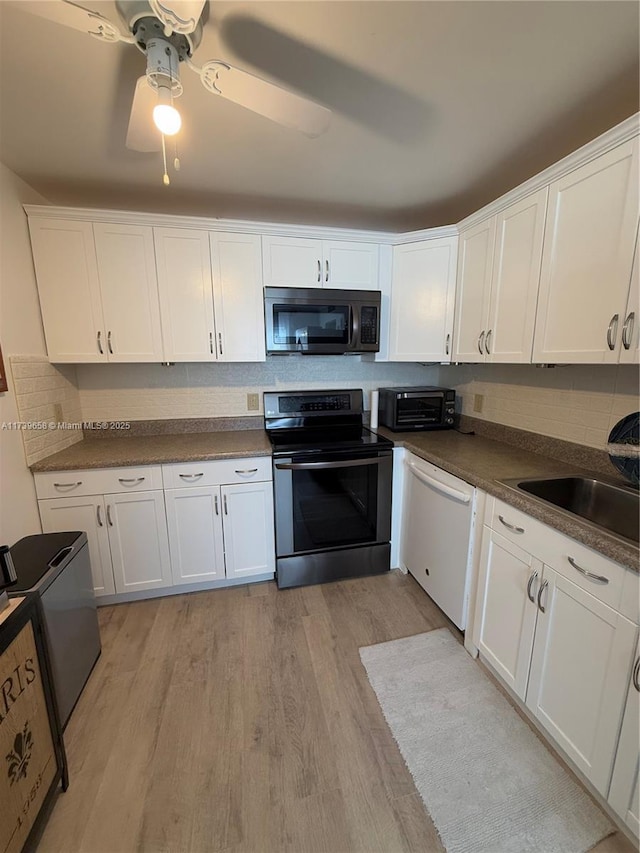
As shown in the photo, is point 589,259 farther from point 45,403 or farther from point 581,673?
point 45,403

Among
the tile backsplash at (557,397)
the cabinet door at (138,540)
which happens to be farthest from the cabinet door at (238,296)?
the tile backsplash at (557,397)

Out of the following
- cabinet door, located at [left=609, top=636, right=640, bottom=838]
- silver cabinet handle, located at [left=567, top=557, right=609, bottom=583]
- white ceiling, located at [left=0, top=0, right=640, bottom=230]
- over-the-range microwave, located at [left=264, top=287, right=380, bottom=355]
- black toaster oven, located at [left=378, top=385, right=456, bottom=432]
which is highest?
white ceiling, located at [left=0, top=0, right=640, bottom=230]

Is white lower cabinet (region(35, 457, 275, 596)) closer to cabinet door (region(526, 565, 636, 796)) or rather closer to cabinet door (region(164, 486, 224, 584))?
cabinet door (region(164, 486, 224, 584))

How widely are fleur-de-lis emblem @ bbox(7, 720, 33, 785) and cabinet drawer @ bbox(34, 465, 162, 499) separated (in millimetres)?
1139

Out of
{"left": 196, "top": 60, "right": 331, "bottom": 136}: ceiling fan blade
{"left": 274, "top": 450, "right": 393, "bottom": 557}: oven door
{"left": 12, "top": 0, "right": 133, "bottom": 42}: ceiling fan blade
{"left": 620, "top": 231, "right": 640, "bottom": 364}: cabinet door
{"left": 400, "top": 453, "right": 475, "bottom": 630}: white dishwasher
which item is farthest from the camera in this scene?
{"left": 274, "top": 450, "right": 393, "bottom": 557}: oven door

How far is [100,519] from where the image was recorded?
2.03 meters

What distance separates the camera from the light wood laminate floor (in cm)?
115

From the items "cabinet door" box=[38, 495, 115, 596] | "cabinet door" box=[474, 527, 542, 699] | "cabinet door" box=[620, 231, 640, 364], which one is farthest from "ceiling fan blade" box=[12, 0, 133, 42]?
"cabinet door" box=[474, 527, 542, 699]

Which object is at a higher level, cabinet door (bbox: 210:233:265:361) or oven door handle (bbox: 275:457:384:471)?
cabinet door (bbox: 210:233:265:361)

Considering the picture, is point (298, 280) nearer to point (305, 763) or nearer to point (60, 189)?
point (60, 189)

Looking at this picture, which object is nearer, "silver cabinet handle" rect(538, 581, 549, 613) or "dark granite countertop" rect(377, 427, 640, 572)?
"dark granite countertop" rect(377, 427, 640, 572)

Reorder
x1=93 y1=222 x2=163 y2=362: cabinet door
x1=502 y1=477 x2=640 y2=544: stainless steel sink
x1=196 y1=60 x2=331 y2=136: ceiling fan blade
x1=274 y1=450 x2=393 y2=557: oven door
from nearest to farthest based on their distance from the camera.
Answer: x1=196 y1=60 x2=331 y2=136: ceiling fan blade → x1=502 y1=477 x2=640 y2=544: stainless steel sink → x1=93 y1=222 x2=163 y2=362: cabinet door → x1=274 y1=450 x2=393 y2=557: oven door

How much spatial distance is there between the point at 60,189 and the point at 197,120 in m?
1.16

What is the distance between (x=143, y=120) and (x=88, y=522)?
195 cm
